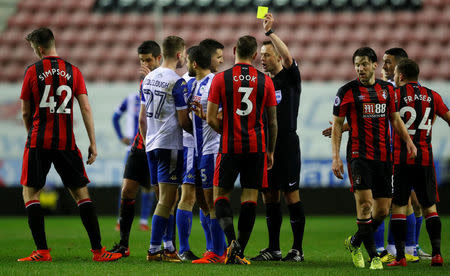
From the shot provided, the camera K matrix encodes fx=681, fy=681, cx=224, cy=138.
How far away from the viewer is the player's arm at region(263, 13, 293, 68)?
20.5 ft

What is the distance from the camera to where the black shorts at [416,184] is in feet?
20.6

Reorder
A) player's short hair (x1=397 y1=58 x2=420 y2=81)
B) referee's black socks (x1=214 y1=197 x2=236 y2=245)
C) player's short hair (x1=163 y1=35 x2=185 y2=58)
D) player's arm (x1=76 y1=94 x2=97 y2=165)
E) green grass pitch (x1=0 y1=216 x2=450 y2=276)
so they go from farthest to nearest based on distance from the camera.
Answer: player's short hair (x1=397 y1=58 x2=420 y2=81), player's short hair (x1=163 y1=35 x2=185 y2=58), player's arm (x1=76 y1=94 x2=97 y2=165), referee's black socks (x1=214 y1=197 x2=236 y2=245), green grass pitch (x1=0 y1=216 x2=450 y2=276)

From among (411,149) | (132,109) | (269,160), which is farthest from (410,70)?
(132,109)

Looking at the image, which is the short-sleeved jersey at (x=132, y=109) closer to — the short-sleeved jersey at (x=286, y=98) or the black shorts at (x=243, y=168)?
the short-sleeved jersey at (x=286, y=98)

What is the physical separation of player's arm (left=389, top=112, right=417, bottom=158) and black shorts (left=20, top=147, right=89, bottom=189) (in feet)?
9.32

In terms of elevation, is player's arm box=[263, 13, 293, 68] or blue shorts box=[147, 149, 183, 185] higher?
player's arm box=[263, 13, 293, 68]

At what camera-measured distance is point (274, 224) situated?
674 centimetres

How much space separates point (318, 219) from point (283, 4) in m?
7.63

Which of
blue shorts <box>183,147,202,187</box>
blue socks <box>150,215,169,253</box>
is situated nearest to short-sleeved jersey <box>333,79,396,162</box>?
blue shorts <box>183,147,202,187</box>

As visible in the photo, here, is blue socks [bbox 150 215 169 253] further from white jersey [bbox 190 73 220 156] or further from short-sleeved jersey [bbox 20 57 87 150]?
short-sleeved jersey [bbox 20 57 87 150]

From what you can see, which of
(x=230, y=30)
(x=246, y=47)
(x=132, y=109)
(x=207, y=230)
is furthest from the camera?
(x=230, y=30)

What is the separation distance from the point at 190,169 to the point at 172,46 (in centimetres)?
116

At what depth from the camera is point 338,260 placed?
21.7ft

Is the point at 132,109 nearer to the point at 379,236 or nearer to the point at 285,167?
the point at 285,167
